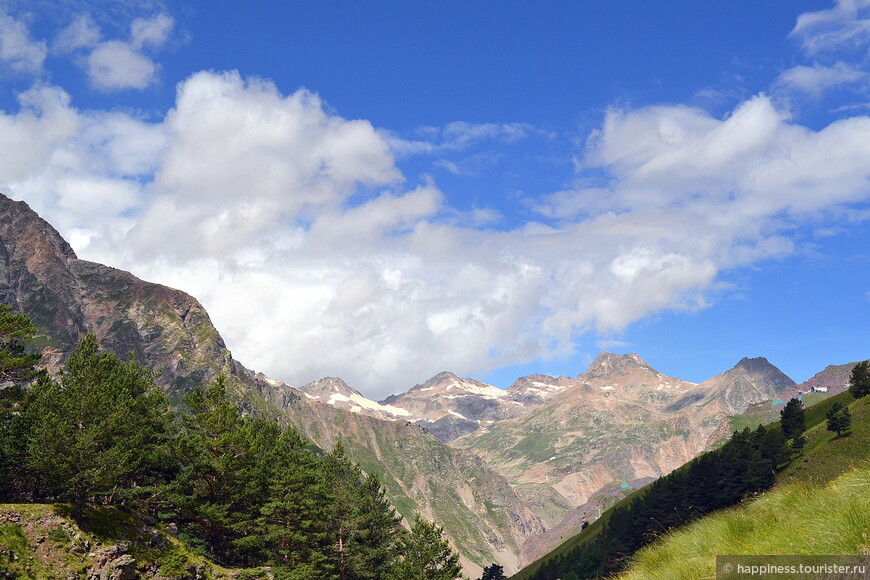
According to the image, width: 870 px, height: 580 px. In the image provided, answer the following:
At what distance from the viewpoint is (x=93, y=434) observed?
53.7m

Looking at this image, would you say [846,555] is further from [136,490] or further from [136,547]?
[136,490]

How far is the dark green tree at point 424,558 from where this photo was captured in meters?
70.6

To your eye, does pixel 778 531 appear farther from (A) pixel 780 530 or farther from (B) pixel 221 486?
(B) pixel 221 486

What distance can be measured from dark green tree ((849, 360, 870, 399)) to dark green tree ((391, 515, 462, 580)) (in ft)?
422

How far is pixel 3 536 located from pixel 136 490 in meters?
14.8

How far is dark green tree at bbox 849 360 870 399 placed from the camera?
148m

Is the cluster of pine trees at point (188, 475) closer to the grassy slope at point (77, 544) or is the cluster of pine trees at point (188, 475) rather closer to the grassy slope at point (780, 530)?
the grassy slope at point (77, 544)

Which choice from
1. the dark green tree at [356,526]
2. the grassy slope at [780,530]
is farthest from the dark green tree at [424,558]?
the grassy slope at [780,530]

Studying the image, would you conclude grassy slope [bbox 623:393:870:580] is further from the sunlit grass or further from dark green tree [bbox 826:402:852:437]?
→ dark green tree [bbox 826:402:852:437]

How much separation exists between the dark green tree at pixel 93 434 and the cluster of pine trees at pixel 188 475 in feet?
0.50

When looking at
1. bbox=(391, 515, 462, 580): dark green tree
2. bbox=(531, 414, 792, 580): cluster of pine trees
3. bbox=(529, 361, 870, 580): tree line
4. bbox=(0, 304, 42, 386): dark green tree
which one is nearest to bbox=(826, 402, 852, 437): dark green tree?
bbox=(529, 361, 870, 580): tree line

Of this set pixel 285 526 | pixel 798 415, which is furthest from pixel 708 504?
pixel 285 526

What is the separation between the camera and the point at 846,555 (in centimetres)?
843

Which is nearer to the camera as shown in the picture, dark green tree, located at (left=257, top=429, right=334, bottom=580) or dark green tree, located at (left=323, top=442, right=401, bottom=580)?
dark green tree, located at (left=257, top=429, right=334, bottom=580)
